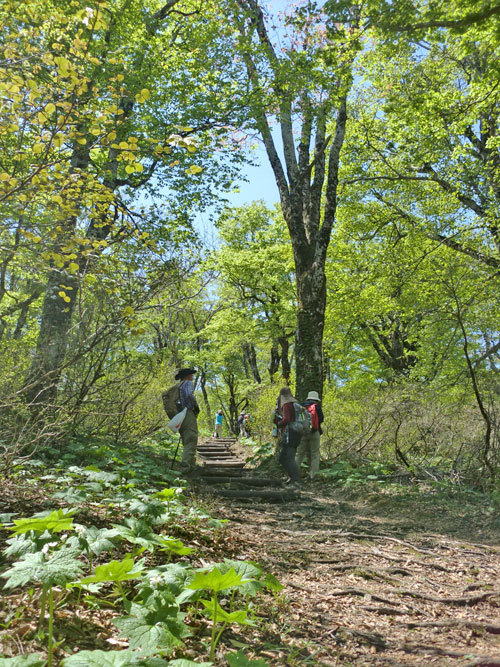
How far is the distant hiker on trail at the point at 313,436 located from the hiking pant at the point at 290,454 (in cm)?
66

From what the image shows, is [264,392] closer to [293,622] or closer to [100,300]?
[100,300]

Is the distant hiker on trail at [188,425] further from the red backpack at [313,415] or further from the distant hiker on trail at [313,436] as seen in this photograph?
the red backpack at [313,415]

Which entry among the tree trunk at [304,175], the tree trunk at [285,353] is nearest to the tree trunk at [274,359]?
the tree trunk at [285,353]

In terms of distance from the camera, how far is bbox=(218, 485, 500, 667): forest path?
2.54 metres

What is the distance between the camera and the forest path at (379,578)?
8.32ft

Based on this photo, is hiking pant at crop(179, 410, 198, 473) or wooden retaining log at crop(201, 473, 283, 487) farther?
hiking pant at crop(179, 410, 198, 473)

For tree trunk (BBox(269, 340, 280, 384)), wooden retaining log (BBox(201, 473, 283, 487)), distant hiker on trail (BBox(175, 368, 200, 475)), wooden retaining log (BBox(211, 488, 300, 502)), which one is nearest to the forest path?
wooden retaining log (BBox(211, 488, 300, 502))

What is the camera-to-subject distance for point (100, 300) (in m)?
6.74

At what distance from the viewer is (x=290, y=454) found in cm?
826

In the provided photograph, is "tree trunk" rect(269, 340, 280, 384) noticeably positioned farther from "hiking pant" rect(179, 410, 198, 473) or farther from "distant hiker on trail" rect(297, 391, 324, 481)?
"hiking pant" rect(179, 410, 198, 473)

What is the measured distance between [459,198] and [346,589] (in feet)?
49.5

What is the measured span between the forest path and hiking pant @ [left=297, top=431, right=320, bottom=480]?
2.33 meters

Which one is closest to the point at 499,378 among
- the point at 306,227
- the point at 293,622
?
the point at 306,227

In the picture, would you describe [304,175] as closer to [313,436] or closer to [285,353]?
[313,436]
